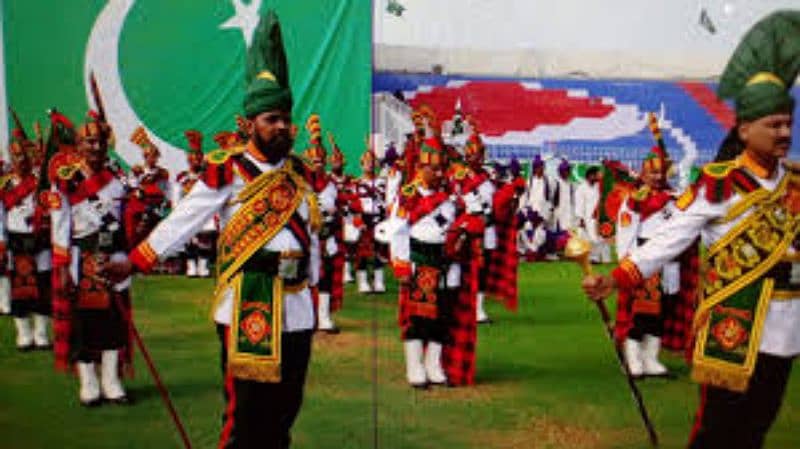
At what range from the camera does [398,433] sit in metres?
5.29

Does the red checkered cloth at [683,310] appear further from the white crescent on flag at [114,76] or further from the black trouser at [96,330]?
the white crescent on flag at [114,76]

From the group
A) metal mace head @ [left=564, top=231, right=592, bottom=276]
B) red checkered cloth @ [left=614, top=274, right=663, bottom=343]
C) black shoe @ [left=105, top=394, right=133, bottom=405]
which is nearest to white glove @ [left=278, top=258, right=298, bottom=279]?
metal mace head @ [left=564, top=231, right=592, bottom=276]

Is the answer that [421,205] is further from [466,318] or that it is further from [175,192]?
[175,192]

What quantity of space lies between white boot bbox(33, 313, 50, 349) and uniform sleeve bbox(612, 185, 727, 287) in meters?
5.93

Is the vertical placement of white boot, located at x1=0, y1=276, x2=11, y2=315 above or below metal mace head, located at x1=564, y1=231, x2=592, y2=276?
below

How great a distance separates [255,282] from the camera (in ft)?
11.5

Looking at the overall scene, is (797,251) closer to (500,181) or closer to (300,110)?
(500,181)

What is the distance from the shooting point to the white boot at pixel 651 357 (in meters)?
6.86

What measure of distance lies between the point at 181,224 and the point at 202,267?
9.22 meters

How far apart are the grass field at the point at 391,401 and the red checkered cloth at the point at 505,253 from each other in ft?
2.75

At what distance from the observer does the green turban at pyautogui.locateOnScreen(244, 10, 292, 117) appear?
3600 mm

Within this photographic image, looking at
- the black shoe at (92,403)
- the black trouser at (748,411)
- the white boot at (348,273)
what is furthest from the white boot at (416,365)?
the white boot at (348,273)

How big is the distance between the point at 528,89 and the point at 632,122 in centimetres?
285

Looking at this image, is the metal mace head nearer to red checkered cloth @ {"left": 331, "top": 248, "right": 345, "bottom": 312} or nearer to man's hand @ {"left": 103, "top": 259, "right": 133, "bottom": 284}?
man's hand @ {"left": 103, "top": 259, "right": 133, "bottom": 284}
